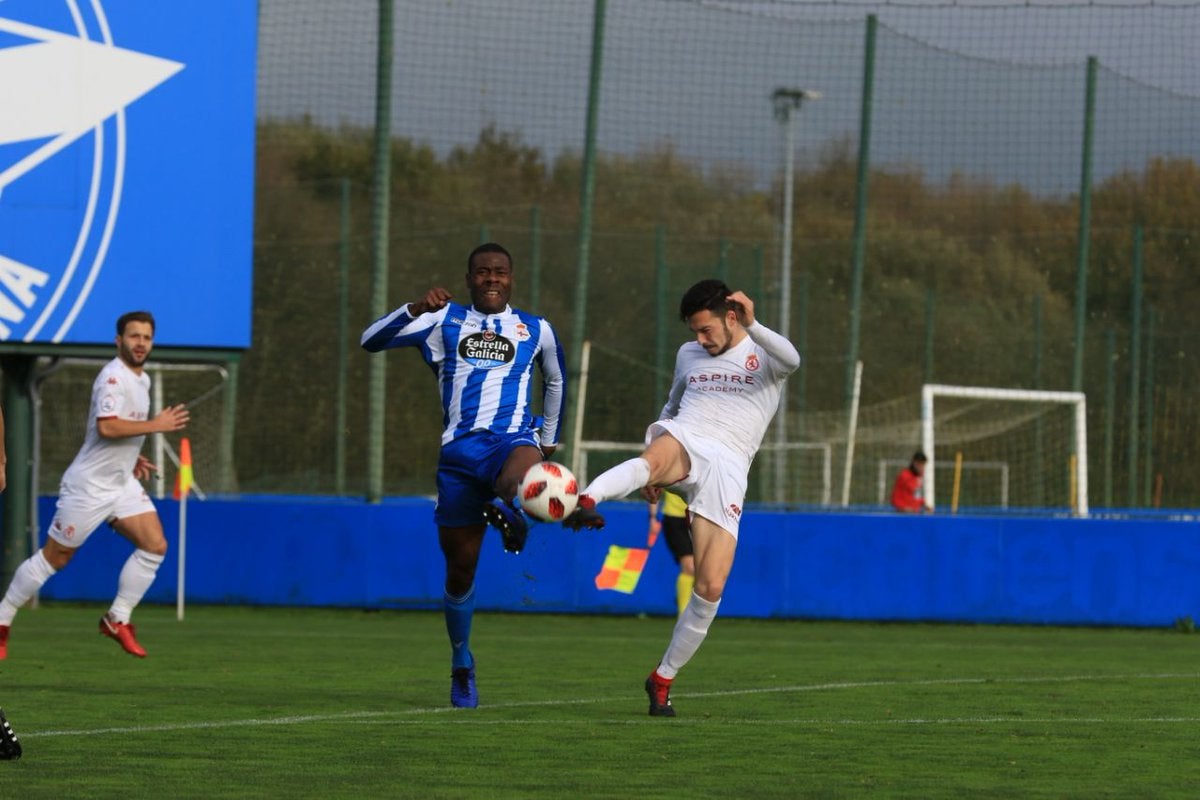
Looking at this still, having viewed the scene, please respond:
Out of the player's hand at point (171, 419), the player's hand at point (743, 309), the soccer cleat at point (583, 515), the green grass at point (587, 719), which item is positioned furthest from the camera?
the player's hand at point (171, 419)

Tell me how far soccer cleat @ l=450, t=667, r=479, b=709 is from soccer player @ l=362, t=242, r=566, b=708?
0.01 meters

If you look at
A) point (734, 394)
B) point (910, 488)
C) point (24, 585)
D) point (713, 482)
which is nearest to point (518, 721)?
point (713, 482)

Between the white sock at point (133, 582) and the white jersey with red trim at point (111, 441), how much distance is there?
508mm

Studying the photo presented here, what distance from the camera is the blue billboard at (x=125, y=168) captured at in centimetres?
1873

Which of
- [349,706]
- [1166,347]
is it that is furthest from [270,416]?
[349,706]

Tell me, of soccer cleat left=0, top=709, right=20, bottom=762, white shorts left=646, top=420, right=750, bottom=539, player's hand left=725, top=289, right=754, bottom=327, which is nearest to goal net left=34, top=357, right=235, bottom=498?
white shorts left=646, top=420, right=750, bottom=539

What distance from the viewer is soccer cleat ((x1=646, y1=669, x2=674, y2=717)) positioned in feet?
32.7

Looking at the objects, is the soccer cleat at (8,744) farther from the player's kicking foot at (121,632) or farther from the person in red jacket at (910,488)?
the person in red jacket at (910,488)

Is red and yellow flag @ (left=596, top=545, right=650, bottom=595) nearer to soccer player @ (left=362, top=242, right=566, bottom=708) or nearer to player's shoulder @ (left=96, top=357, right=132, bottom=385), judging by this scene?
soccer player @ (left=362, top=242, right=566, bottom=708)

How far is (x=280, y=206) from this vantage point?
3161 centimetres

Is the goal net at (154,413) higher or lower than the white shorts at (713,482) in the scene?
lower

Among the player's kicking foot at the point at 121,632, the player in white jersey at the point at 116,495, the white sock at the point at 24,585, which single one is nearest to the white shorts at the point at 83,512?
the player in white jersey at the point at 116,495

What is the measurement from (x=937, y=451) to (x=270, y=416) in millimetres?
9540

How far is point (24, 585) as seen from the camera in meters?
13.6
